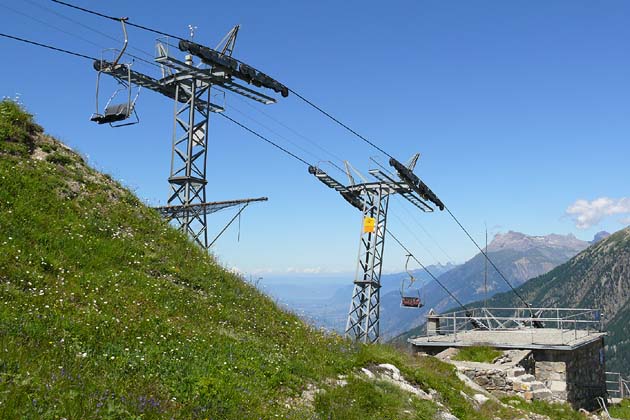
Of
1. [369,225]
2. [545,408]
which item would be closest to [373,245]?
[369,225]

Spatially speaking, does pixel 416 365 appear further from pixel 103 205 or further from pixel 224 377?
pixel 103 205

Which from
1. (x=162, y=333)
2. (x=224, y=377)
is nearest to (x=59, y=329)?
(x=162, y=333)

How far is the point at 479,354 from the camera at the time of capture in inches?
1021

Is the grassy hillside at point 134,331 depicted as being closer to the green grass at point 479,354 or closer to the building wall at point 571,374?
the green grass at point 479,354

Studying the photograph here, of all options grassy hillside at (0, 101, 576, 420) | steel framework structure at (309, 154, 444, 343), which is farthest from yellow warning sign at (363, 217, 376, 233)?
grassy hillside at (0, 101, 576, 420)

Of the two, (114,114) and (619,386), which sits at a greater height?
(114,114)

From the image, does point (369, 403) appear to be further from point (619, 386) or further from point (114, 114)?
point (619, 386)

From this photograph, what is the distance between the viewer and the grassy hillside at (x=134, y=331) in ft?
25.0

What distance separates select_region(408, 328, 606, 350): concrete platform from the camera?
2738cm

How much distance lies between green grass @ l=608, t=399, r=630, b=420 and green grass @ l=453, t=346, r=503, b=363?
8943 mm

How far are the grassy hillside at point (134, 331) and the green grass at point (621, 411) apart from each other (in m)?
18.6

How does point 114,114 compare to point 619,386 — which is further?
point 619,386

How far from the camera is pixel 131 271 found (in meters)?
13.2

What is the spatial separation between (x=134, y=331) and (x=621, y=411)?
30.9 meters
